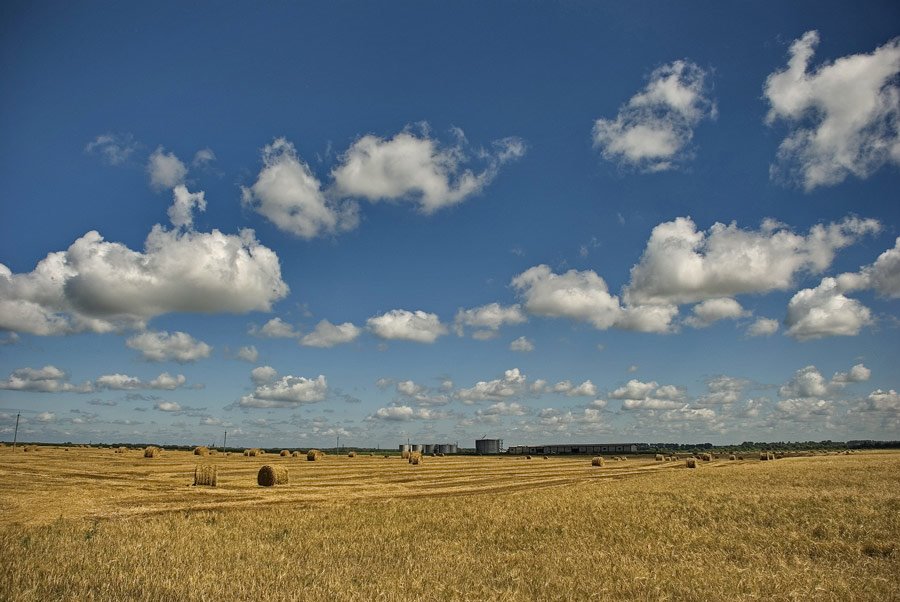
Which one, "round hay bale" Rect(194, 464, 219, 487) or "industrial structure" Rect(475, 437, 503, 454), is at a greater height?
"round hay bale" Rect(194, 464, 219, 487)

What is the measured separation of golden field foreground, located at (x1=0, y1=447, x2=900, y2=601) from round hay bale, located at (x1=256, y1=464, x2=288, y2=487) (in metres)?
9.12

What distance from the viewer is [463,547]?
13.4m

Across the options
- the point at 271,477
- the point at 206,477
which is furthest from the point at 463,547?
the point at 271,477

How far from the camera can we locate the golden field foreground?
9398mm

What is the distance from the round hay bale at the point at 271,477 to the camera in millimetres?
32250

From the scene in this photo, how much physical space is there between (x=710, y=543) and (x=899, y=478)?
80.0ft

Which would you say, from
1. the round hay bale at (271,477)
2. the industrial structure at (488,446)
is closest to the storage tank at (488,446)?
the industrial structure at (488,446)

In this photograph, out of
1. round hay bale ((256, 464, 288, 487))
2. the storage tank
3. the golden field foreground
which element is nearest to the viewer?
the golden field foreground

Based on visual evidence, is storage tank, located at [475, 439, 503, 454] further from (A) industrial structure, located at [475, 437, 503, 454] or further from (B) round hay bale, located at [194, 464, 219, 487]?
(B) round hay bale, located at [194, 464, 219, 487]

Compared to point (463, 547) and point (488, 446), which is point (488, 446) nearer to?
point (488, 446)

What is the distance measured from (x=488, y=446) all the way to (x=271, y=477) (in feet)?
532

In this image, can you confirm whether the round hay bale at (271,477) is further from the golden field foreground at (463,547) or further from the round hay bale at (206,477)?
the golden field foreground at (463,547)

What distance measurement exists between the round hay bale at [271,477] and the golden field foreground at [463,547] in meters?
9.12

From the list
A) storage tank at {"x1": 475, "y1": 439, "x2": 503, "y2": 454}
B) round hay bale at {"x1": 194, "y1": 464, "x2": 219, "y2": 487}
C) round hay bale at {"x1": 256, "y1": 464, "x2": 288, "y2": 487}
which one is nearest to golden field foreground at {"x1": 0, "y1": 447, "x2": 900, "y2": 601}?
round hay bale at {"x1": 194, "y1": 464, "x2": 219, "y2": 487}
